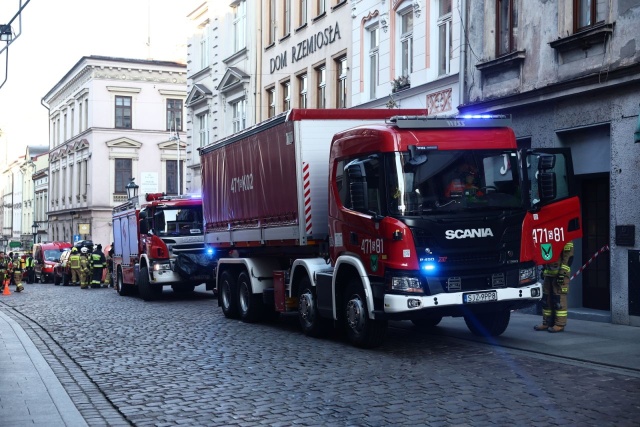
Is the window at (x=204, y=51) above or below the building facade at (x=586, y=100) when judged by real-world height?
above

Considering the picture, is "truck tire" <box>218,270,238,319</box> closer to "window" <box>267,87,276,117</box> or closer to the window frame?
"window" <box>267,87,276,117</box>

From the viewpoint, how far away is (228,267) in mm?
18016

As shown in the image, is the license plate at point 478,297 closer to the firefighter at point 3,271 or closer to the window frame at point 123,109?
the firefighter at point 3,271

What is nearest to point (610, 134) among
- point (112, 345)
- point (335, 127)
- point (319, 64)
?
point (335, 127)

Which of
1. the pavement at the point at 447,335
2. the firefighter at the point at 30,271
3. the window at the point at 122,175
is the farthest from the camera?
the window at the point at 122,175

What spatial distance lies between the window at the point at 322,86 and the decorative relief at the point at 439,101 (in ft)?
26.6

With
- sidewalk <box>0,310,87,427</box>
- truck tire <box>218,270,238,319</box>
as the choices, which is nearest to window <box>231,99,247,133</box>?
truck tire <box>218,270,238,319</box>

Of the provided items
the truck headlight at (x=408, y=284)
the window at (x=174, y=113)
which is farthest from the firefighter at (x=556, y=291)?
the window at (x=174, y=113)

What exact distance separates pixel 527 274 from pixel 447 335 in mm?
2433

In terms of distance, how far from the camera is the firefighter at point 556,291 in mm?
13664

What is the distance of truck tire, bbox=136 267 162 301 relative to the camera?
2491 centimetres

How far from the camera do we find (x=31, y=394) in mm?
9266

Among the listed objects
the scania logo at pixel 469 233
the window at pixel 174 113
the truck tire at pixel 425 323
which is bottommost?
the truck tire at pixel 425 323

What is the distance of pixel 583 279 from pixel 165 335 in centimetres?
761
